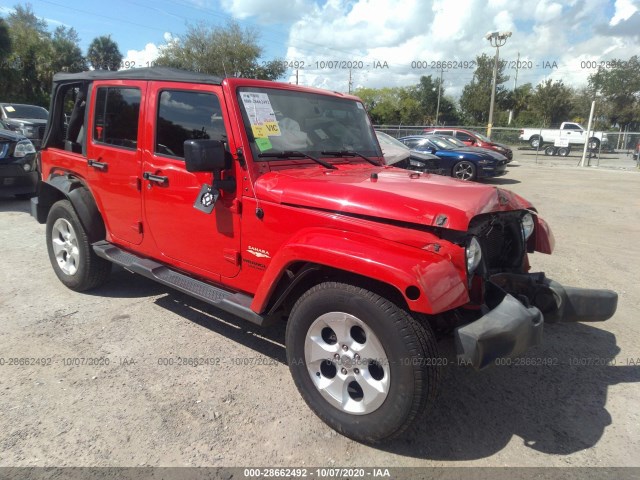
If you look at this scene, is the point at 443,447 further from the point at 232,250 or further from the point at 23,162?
the point at 23,162

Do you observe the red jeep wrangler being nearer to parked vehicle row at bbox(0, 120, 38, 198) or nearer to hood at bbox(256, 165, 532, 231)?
hood at bbox(256, 165, 532, 231)

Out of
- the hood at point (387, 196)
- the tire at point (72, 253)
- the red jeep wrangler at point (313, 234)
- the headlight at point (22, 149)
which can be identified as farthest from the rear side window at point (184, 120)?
the headlight at point (22, 149)

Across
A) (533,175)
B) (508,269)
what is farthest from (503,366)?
(533,175)

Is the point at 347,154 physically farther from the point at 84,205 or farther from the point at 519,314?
the point at 84,205

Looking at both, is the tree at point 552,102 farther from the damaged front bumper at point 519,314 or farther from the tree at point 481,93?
the damaged front bumper at point 519,314

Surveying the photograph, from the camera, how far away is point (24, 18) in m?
50.0

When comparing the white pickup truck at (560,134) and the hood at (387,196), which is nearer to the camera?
the hood at (387,196)

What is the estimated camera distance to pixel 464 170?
14.2 m

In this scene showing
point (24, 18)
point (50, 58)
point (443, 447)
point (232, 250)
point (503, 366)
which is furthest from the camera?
point (24, 18)

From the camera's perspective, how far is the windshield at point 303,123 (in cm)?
311

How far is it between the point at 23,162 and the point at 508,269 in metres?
8.35

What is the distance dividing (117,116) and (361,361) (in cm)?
293

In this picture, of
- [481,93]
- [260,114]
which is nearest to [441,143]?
[260,114]

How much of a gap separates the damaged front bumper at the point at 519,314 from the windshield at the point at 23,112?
17254mm
